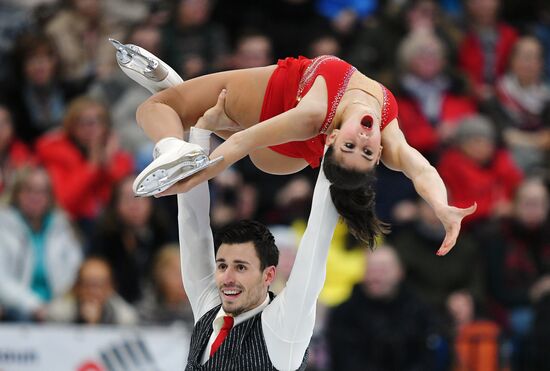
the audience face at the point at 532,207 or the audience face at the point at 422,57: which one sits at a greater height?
the audience face at the point at 422,57

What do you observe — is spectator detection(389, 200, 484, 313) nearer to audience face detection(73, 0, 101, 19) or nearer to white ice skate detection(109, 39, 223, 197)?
audience face detection(73, 0, 101, 19)

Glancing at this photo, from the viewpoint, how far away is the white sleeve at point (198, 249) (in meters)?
5.62

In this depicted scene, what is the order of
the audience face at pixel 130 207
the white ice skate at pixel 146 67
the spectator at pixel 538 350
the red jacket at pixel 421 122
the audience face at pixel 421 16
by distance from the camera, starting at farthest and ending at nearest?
the audience face at pixel 421 16, the red jacket at pixel 421 122, the audience face at pixel 130 207, the spectator at pixel 538 350, the white ice skate at pixel 146 67

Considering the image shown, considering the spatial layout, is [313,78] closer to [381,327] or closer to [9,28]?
[381,327]

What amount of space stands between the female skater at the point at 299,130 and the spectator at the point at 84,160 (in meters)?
2.89

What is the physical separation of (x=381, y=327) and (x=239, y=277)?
2.67m

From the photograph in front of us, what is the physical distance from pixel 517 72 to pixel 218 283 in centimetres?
532

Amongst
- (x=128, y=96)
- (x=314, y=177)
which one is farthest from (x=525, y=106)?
(x=128, y=96)

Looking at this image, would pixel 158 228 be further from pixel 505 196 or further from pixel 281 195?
pixel 505 196

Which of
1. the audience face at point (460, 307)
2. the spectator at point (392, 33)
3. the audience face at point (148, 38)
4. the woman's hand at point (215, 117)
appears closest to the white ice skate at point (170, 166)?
the woman's hand at point (215, 117)

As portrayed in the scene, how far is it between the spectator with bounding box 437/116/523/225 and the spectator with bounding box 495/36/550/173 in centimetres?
44

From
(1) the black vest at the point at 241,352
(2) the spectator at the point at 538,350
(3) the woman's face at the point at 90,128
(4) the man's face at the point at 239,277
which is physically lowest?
(2) the spectator at the point at 538,350

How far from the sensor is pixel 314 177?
358 inches

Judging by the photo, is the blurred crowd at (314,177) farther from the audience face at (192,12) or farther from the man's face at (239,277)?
the man's face at (239,277)
